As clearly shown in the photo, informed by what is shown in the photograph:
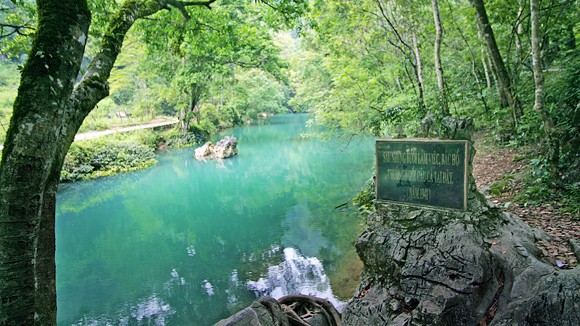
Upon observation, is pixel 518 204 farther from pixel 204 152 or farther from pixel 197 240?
pixel 204 152

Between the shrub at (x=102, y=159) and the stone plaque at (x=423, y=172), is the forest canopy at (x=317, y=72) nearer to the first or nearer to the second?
the stone plaque at (x=423, y=172)

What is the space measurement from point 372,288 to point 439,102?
217 inches

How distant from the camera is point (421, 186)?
421 cm

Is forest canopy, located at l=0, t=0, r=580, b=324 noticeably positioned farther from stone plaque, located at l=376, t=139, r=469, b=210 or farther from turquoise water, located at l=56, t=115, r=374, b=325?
turquoise water, located at l=56, t=115, r=374, b=325

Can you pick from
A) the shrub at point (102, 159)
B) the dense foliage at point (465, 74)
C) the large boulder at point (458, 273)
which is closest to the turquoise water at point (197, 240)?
the shrub at point (102, 159)

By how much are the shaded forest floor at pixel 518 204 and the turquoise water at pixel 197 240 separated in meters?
3.21

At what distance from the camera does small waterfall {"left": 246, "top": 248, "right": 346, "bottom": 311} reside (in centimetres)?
611

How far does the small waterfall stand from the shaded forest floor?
10.3 ft

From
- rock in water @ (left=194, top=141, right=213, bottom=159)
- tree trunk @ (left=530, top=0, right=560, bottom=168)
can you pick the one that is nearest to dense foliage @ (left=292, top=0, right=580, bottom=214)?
tree trunk @ (left=530, top=0, right=560, bottom=168)

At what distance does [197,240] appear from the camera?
917cm

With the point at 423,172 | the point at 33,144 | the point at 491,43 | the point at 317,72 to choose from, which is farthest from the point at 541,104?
the point at 317,72

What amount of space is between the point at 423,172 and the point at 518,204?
237cm

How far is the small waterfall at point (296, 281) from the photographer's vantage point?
6.11 m

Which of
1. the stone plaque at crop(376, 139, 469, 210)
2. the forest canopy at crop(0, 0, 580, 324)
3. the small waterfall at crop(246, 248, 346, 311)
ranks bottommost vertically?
the small waterfall at crop(246, 248, 346, 311)
